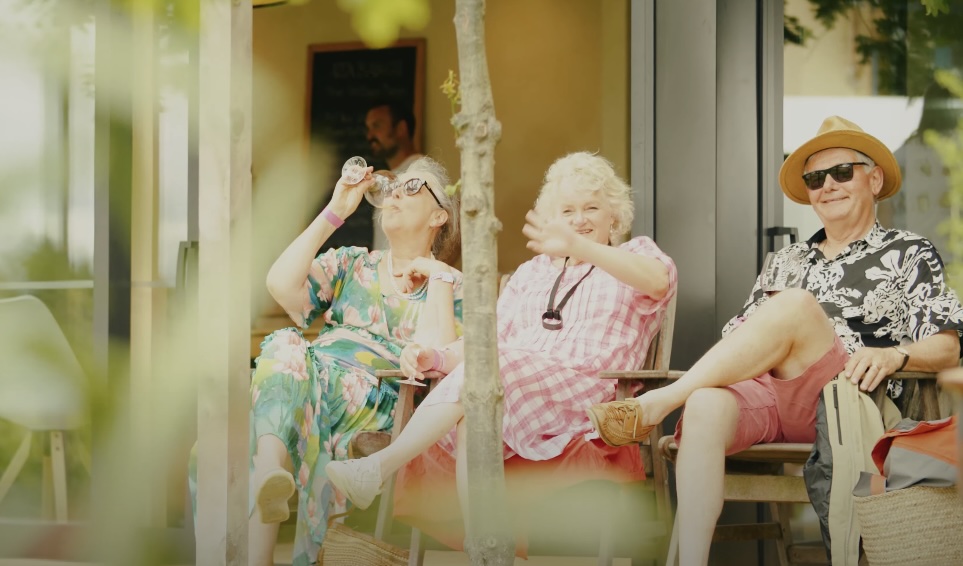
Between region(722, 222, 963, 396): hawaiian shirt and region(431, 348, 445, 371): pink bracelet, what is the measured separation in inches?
35.1

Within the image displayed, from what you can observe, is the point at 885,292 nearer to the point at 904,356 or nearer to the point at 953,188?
the point at 904,356

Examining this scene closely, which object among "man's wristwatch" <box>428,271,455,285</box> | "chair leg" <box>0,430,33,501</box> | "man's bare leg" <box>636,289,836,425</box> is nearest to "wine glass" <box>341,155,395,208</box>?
"man's wristwatch" <box>428,271,455,285</box>

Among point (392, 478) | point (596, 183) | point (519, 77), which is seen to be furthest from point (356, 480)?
point (519, 77)

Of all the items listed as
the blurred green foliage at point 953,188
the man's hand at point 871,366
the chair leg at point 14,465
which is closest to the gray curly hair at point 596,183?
the man's hand at point 871,366

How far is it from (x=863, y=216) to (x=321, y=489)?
5.95 feet

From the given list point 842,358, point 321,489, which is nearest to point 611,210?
point 842,358

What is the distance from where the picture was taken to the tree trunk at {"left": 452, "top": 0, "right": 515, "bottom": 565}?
1.44m

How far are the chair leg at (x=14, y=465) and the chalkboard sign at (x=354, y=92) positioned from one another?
4563 mm

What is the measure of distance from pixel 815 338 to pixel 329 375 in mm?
1412

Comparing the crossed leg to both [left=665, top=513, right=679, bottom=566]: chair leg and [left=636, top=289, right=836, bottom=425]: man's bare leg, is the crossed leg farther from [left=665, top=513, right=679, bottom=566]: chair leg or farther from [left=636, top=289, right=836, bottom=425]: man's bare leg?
[left=665, top=513, right=679, bottom=566]: chair leg

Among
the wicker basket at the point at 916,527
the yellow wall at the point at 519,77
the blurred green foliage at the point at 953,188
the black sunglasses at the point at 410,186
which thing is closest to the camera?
the wicker basket at the point at 916,527

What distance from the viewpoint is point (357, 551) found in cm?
255

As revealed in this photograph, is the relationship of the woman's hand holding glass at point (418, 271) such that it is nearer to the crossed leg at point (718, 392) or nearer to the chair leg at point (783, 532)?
the crossed leg at point (718, 392)

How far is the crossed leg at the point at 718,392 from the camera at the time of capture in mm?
2525
